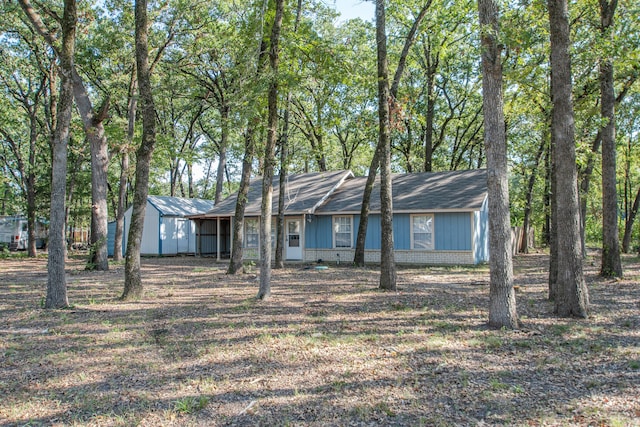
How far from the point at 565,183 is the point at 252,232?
51.1 feet

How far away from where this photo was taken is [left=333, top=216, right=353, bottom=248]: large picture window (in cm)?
1891

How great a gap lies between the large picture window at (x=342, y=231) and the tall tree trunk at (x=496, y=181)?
12502 millimetres

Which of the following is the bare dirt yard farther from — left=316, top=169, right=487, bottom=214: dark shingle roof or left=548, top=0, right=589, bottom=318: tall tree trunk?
left=316, top=169, right=487, bottom=214: dark shingle roof

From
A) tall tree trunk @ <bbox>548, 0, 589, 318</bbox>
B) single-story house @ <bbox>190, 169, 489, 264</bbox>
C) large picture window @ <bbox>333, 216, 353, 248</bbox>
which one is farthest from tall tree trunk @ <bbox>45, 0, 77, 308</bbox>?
large picture window @ <bbox>333, 216, 353, 248</bbox>

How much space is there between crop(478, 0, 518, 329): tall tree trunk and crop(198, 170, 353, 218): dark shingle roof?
41.4ft

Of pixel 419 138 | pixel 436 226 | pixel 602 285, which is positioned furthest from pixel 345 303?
pixel 419 138

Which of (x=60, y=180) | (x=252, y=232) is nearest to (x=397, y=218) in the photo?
(x=252, y=232)

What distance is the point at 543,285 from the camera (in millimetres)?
10828

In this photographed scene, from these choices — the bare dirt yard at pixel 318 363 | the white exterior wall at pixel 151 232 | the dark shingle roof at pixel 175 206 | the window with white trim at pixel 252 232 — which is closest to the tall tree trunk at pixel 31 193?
the white exterior wall at pixel 151 232

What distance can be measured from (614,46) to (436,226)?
10.1 metres

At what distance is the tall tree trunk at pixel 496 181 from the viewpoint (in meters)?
6.23

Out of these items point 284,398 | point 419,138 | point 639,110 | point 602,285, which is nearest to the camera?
point 284,398

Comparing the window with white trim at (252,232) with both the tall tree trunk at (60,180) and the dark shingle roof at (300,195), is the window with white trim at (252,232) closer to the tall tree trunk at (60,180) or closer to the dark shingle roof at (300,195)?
the dark shingle roof at (300,195)

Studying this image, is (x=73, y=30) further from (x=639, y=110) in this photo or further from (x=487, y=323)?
(x=639, y=110)
